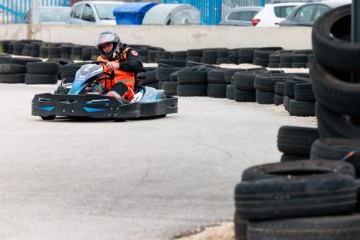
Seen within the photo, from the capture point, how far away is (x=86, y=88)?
1330 centimetres

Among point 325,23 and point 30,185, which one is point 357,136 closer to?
point 325,23

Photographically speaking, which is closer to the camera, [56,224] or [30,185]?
[56,224]

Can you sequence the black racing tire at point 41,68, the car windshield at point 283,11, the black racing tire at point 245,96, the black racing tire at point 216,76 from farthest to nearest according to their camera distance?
the car windshield at point 283,11
the black racing tire at point 41,68
the black racing tire at point 216,76
the black racing tire at point 245,96

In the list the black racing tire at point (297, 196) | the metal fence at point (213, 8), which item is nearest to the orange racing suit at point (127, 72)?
the black racing tire at point (297, 196)

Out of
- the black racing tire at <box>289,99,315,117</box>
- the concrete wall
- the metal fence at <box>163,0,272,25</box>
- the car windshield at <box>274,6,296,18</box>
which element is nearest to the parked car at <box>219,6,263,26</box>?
the car windshield at <box>274,6,296,18</box>

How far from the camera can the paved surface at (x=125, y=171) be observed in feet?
21.1

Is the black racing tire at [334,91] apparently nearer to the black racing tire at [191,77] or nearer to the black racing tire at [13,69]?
the black racing tire at [191,77]

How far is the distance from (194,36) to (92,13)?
674cm

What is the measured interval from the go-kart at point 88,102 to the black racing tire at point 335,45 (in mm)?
6050

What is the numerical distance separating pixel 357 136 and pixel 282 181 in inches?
63.6

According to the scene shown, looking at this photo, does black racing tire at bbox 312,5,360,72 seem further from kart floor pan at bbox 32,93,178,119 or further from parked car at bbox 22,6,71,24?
parked car at bbox 22,6,71,24

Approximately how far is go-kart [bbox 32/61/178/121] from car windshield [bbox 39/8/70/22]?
23.5 metres

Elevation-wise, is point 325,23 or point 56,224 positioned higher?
point 325,23

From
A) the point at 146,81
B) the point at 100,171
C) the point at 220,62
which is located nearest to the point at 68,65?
the point at 146,81
